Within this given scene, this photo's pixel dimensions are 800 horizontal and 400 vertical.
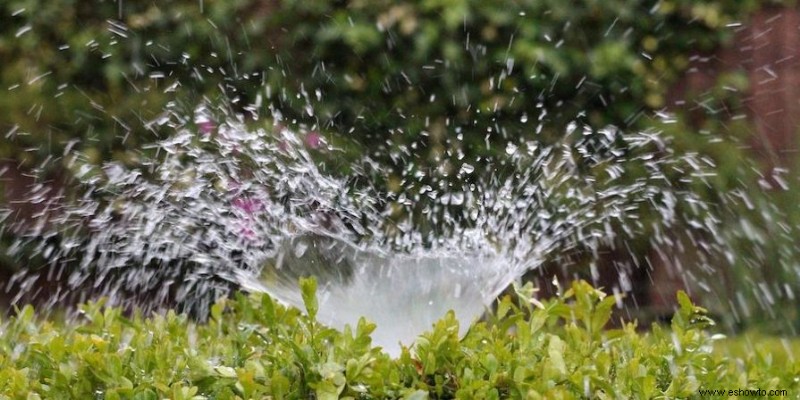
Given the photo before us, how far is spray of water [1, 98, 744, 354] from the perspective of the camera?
4.65 metres

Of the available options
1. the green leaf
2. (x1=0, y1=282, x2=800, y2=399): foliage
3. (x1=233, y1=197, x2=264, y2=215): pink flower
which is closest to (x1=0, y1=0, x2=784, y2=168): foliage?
(x1=233, y1=197, x2=264, y2=215): pink flower

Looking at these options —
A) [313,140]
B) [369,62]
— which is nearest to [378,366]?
[313,140]

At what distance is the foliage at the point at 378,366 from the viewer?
74.3 inches

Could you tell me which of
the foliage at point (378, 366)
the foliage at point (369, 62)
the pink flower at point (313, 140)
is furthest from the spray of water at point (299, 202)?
the foliage at point (378, 366)

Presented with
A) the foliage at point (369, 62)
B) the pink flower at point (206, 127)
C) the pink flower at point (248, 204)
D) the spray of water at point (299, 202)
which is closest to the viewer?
the pink flower at point (248, 204)

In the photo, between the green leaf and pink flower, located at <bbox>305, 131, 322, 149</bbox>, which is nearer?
the green leaf

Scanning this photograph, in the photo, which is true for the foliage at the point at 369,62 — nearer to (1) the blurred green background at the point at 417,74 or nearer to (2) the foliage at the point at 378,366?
(1) the blurred green background at the point at 417,74

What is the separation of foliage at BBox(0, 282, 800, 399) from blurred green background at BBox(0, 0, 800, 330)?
8.94ft

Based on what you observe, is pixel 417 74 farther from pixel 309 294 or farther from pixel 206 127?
pixel 309 294

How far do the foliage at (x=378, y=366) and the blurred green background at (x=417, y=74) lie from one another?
8.94 feet

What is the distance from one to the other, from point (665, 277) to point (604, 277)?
0.31 m

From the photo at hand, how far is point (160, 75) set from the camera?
5148 mm

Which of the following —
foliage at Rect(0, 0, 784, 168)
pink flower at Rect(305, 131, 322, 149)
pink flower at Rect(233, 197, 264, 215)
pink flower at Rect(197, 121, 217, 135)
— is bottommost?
pink flower at Rect(233, 197, 264, 215)

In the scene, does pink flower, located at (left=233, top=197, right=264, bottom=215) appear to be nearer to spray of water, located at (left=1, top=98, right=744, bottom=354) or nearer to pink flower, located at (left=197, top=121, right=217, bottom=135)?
spray of water, located at (left=1, top=98, right=744, bottom=354)
